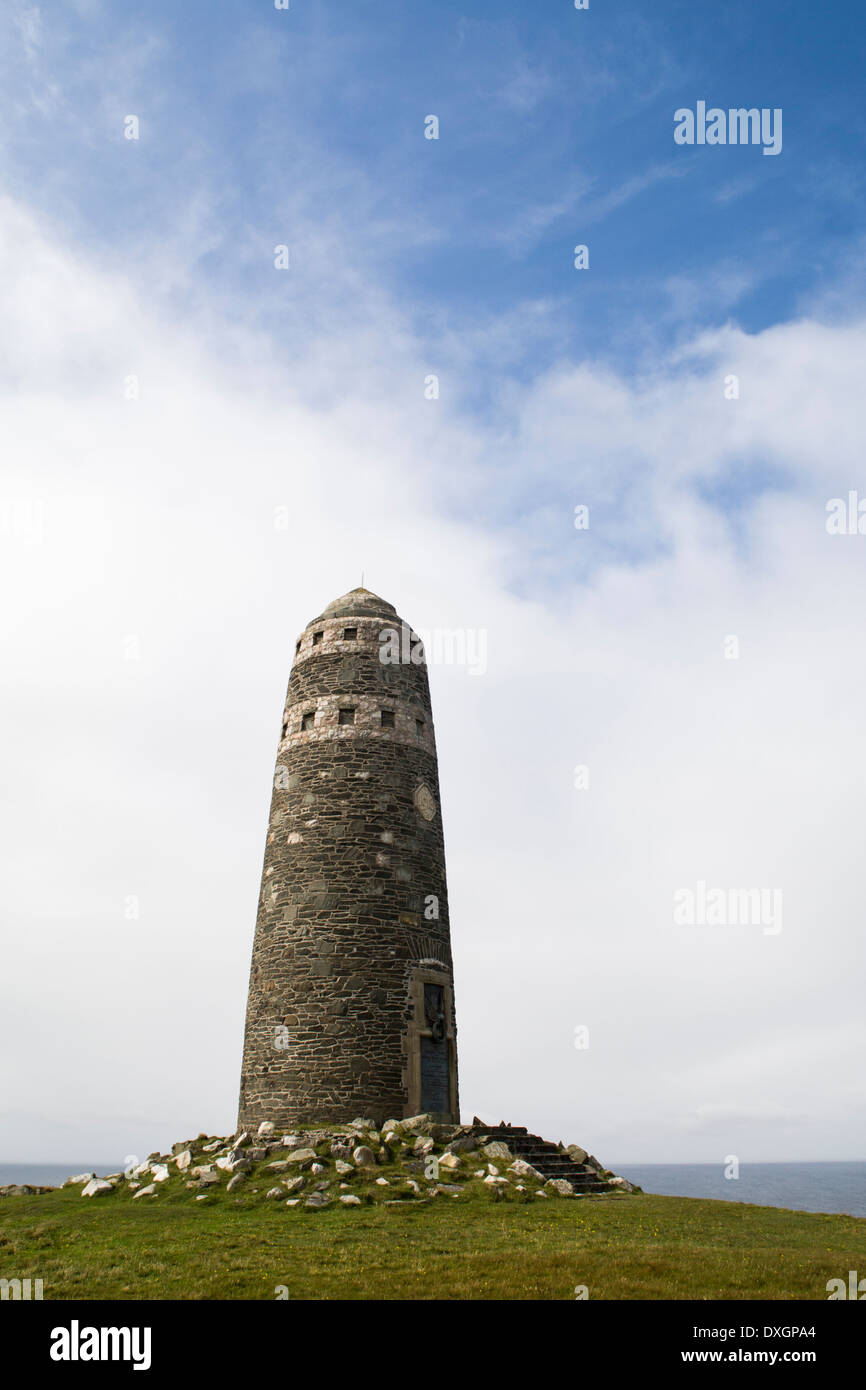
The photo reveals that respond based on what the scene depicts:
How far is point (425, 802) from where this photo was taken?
2925 centimetres

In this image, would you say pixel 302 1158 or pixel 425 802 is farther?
pixel 425 802

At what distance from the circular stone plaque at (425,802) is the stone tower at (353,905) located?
0.14ft

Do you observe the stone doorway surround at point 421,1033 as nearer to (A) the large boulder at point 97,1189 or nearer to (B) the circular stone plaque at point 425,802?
(B) the circular stone plaque at point 425,802

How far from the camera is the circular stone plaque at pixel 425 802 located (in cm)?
2903

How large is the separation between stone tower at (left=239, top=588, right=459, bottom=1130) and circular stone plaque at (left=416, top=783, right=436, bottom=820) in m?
0.04

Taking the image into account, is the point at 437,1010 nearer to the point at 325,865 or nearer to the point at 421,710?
the point at 325,865

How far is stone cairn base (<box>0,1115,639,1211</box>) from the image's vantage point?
19.6m

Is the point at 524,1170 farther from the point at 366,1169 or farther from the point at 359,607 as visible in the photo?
the point at 359,607

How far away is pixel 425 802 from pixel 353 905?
13.6 feet

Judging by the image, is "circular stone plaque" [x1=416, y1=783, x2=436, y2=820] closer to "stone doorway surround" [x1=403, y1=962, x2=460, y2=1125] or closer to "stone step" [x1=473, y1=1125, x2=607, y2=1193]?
"stone doorway surround" [x1=403, y1=962, x2=460, y2=1125]

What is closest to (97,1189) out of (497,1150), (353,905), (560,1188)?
(353,905)

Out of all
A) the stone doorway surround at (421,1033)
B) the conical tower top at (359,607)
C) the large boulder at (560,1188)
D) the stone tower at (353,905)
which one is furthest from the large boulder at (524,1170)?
the conical tower top at (359,607)

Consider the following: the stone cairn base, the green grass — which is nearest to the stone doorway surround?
the stone cairn base

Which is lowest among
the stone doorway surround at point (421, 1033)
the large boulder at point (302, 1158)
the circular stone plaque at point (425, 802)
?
the large boulder at point (302, 1158)
